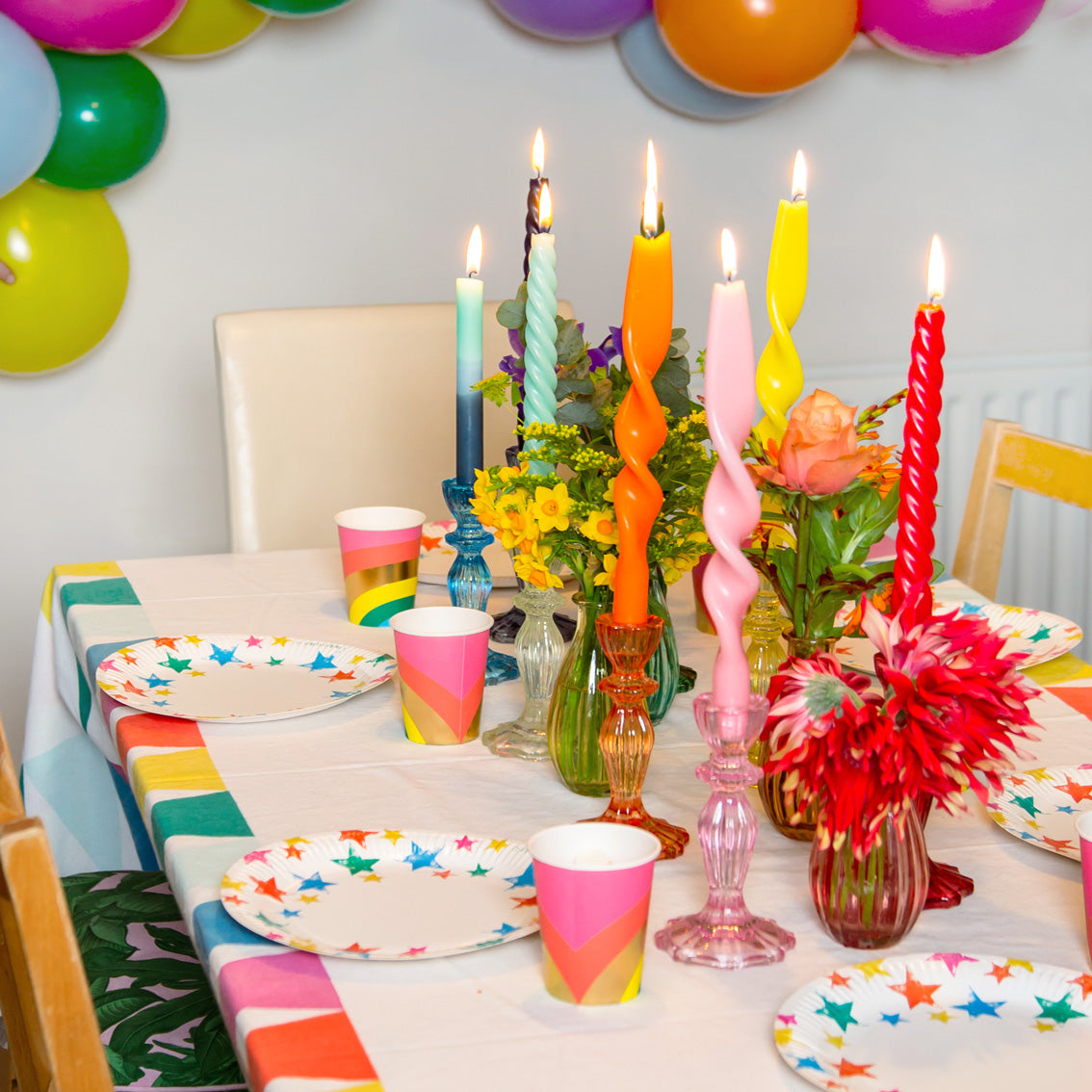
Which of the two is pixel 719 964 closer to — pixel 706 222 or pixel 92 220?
pixel 92 220

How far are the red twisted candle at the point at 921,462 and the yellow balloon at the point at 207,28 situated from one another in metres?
1.47

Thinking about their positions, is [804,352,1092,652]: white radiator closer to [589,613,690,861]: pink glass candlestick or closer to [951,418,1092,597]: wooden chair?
[951,418,1092,597]: wooden chair

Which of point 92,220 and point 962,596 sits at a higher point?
point 92,220

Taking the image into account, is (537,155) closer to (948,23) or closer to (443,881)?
(443,881)

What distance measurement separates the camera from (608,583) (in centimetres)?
82

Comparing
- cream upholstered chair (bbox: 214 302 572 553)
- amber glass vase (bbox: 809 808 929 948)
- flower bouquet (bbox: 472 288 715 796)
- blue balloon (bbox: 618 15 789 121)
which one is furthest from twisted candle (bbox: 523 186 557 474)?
blue balloon (bbox: 618 15 789 121)

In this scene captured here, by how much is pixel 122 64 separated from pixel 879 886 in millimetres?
1576

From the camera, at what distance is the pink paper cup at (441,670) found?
886 millimetres

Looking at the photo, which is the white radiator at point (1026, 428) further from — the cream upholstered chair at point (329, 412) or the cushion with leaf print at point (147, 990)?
the cushion with leaf print at point (147, 990)

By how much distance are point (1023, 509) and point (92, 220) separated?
1.60m

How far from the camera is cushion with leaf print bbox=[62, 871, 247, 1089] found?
0.87m

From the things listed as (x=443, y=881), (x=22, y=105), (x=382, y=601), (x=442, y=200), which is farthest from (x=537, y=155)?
(x=442, y=200)

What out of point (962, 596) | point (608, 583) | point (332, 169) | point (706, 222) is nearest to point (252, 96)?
point (332, 169)

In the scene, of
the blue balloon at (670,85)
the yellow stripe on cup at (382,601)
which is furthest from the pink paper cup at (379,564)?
the blue balloon at (670,85)
